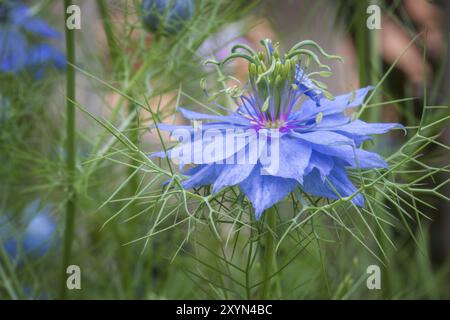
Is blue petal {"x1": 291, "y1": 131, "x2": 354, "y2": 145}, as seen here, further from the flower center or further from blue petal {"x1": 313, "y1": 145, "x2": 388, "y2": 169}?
the flower center

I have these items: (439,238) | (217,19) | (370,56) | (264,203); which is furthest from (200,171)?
(439,238)

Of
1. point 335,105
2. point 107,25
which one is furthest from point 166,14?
point 335,105

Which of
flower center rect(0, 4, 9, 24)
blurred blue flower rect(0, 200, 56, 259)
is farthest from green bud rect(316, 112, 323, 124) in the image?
flower center rect(0, 4, 9, 24)

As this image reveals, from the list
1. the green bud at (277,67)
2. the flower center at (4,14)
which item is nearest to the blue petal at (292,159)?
the green bud at (277,67)

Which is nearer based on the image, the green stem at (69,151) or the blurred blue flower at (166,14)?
the green stem at (69,151)

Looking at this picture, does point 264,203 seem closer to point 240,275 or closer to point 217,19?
point 217,19

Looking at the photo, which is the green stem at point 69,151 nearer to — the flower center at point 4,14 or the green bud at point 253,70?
the green bud at point 253,70
